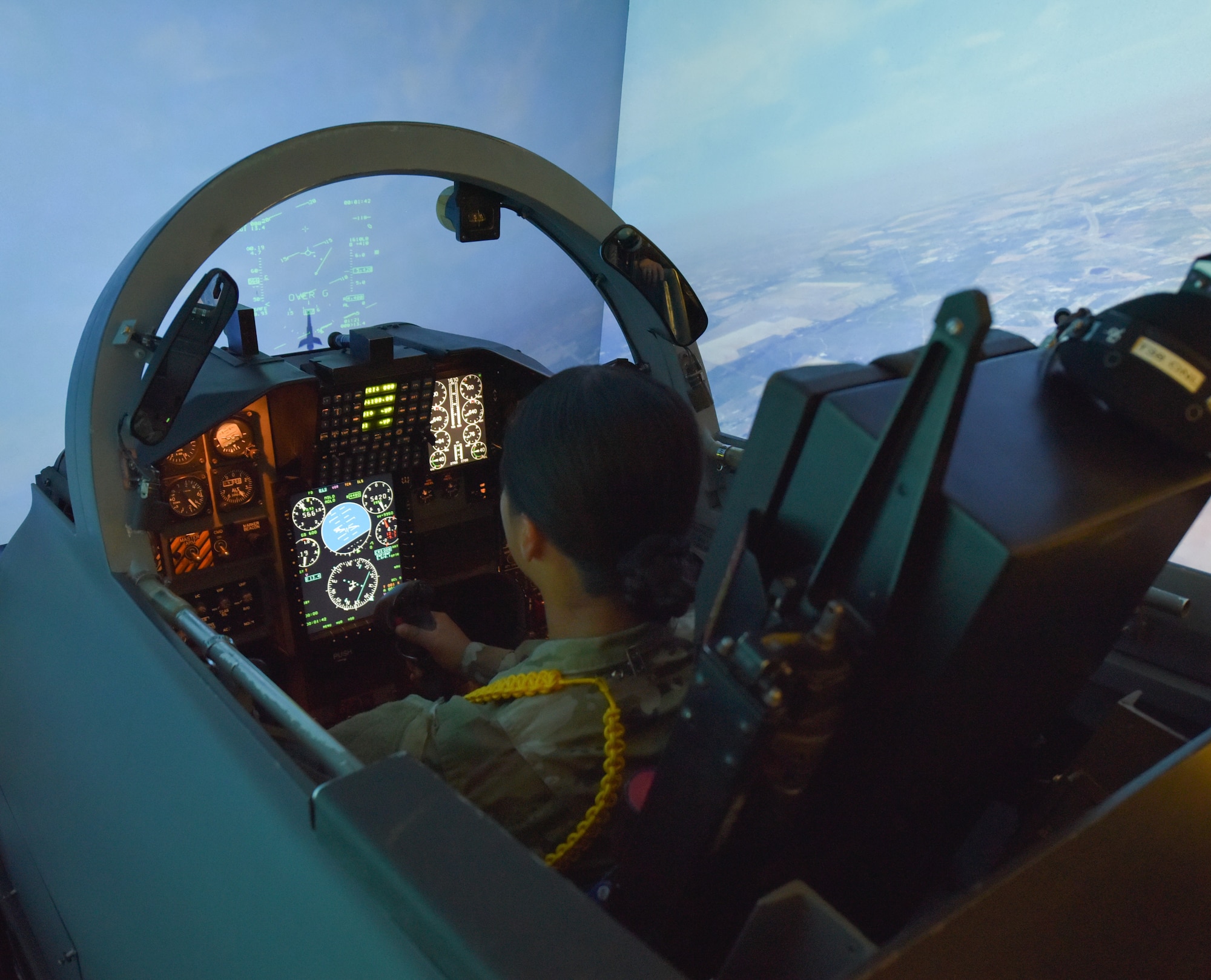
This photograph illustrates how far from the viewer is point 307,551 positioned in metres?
1.69

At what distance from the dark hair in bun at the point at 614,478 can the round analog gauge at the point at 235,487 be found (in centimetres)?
87

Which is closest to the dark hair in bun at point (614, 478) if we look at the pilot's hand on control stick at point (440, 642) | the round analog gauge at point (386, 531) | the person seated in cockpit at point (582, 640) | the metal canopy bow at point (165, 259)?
the person seated in cockpit at point (582, 640)

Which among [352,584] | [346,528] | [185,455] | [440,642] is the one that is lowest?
[352,584]

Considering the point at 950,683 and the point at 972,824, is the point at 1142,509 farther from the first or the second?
the point at 972,824

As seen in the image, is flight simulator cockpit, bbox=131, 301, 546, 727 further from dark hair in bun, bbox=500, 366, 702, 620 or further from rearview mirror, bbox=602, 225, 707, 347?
dark hair in bun, bbox=500, 366, 702, 620

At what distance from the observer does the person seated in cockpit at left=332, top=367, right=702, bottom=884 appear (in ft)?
2.63

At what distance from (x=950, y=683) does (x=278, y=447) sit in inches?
54.4

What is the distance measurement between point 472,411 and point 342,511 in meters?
0.34

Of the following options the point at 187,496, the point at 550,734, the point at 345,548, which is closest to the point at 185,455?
the point at 187,496

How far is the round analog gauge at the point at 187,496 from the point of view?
149 cm

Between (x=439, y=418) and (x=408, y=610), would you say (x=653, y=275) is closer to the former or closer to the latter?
(x=439, y=418)

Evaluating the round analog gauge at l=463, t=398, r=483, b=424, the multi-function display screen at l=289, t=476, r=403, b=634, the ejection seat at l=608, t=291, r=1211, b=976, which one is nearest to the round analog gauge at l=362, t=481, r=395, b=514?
the multi-function display screen at l=289, t=476, r=403, b=634

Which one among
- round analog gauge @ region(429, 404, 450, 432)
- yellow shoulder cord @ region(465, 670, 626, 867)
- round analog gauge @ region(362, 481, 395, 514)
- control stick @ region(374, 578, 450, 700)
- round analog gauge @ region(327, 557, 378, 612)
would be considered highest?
yellow shoulder cord @ region(465, 670, 626, 867)

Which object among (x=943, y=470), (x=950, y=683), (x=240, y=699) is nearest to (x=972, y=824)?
(x=950, y=683)
